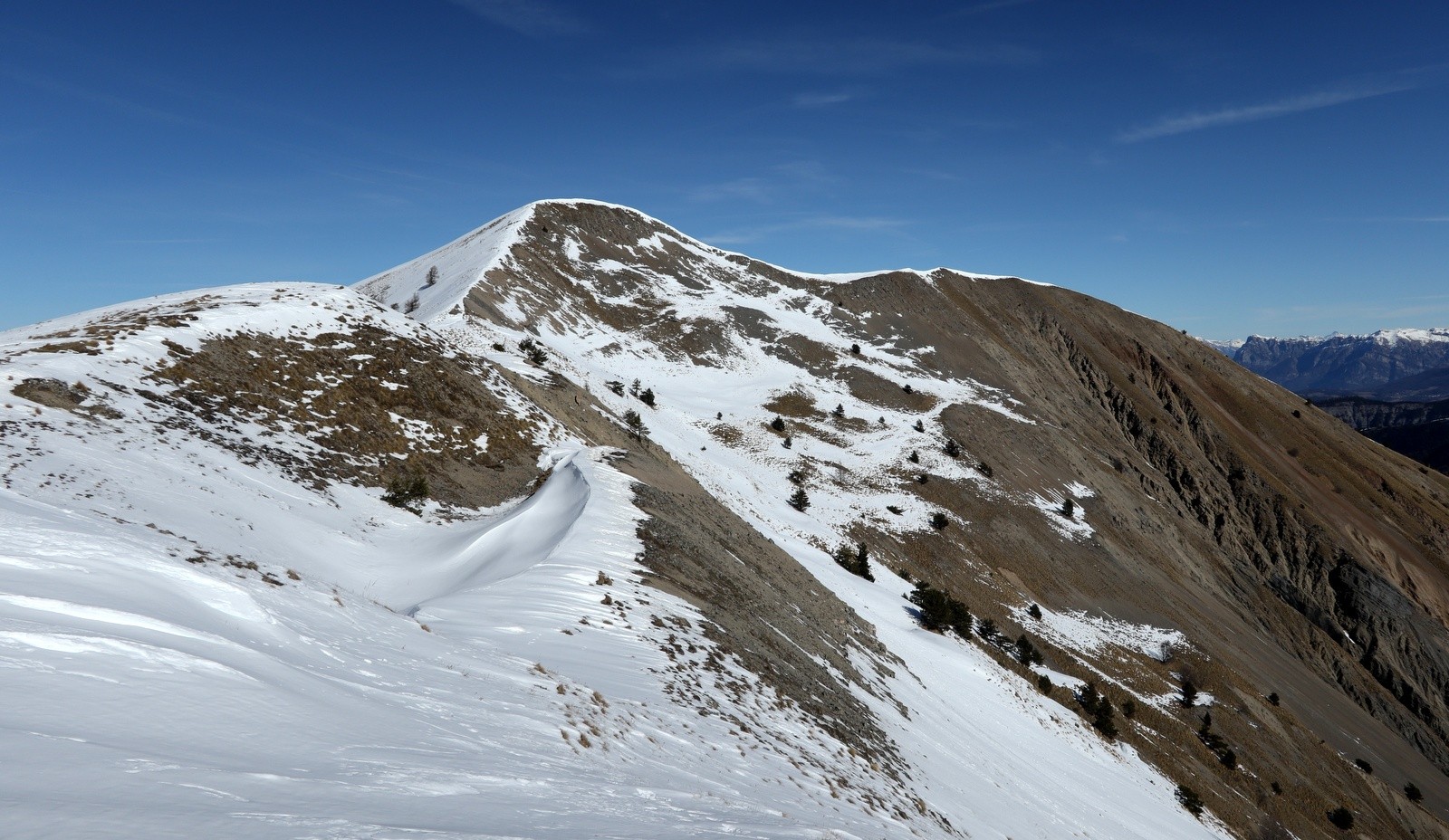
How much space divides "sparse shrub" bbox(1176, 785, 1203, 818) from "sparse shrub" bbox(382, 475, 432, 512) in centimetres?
2539

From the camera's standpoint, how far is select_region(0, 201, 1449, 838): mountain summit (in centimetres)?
579

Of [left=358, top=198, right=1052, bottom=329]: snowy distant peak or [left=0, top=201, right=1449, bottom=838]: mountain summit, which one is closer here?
[left=0, top=201, right=1449, bottom=838]: mountain summit

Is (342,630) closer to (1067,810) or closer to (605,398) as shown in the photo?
(1067,810)

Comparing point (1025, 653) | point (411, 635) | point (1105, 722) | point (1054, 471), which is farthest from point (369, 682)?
point (1054, 471)

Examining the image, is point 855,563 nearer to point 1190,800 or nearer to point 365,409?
point 1190,800

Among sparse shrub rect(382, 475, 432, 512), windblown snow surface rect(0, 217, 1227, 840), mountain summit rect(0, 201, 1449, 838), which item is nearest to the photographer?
windblown snow surface rect(0, 217, 1227, 840)

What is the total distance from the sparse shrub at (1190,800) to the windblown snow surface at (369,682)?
3063 millimetres

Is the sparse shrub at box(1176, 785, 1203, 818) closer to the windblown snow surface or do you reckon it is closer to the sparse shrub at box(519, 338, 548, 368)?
the windblown snow surface

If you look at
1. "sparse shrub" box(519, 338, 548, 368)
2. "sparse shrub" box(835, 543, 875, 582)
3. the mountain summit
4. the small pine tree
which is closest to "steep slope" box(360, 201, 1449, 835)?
the mountain summit

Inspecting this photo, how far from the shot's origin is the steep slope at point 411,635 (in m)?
5.11

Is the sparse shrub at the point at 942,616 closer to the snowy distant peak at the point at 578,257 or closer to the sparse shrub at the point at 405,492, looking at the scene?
the sparse shrub at the point at 405,492

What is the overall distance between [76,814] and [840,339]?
209 feet

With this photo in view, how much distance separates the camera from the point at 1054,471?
51.8 metres

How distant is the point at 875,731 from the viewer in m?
13.0
